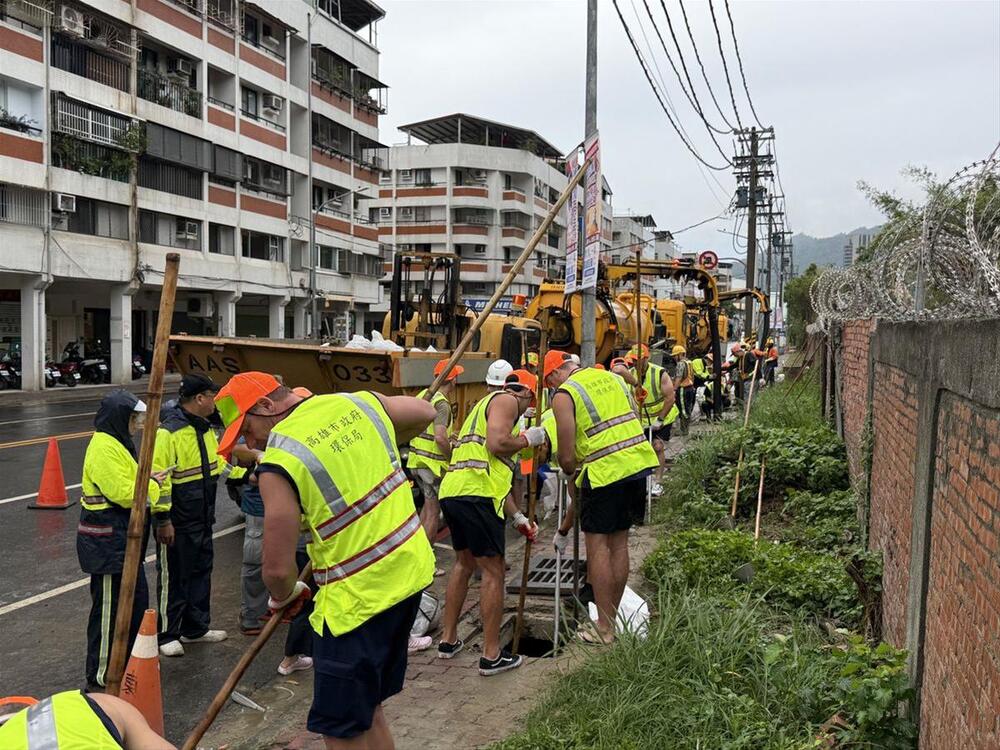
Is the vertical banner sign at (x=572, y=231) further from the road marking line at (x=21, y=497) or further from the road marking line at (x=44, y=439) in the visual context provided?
the road marking line at (x=44, y=439)

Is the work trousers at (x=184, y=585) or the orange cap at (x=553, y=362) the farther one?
the orange cap at (x=553, y=362)

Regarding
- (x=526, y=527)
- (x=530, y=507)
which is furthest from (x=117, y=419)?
(x=530, y=507)

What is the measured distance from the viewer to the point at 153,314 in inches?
1361

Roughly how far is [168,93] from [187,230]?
15.1ft

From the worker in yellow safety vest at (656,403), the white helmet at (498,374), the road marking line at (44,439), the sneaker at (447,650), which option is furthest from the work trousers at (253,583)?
the road marking line at (44,439)

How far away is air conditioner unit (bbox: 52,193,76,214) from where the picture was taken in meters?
25.6

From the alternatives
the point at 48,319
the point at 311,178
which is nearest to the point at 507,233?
the point at 311,178

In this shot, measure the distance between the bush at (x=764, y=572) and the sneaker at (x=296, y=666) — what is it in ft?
7.55

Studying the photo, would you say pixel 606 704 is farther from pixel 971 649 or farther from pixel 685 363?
pixel 685 363

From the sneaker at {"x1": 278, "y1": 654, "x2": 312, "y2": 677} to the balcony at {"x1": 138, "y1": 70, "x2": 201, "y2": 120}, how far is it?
2794cm

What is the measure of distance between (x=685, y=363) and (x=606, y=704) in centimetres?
1058

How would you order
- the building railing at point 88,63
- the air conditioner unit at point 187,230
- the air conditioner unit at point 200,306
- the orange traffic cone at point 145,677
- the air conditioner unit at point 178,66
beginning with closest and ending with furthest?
the orange traffic cone at point 145,677
the building railing at point 88,63
the air conditioner unit at point 178,66
the air conditioner unit at point 187,230
the air conditioner unit at point 200,306

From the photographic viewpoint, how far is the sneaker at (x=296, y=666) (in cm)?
531

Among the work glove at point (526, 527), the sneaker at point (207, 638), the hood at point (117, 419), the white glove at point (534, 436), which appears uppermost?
the hood at point (117, 419)
